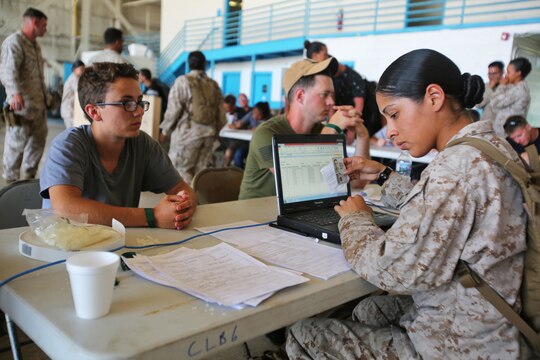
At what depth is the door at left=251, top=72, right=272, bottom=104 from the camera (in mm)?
12109

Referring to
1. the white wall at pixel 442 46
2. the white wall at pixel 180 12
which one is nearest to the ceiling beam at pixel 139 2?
the white wall at pixel 180 12

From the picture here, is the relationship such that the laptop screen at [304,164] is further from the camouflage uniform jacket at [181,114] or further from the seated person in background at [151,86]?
the seated person in background at [151,86]

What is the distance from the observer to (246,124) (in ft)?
25.1

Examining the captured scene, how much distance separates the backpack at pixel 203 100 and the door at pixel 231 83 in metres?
8.56

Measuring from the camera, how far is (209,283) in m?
0.93

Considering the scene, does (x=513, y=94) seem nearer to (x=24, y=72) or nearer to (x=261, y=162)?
(x=261, y=162)

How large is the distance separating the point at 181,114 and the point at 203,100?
0.94ft

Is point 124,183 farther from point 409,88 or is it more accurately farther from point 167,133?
point 167,133

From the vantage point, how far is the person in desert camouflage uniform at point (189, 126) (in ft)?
15.4

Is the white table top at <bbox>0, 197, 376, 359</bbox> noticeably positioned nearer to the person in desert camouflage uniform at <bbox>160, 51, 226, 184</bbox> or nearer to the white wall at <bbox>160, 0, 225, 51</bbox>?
the person in desert camouflage uniform at <bbox>160, 51, 226, 184</bbox>

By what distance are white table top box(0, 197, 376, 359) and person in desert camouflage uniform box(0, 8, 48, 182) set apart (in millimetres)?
3418

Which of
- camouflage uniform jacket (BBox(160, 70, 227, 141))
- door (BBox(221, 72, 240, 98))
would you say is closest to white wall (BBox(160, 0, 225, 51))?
door (BBox(221, 72, 240, 98))

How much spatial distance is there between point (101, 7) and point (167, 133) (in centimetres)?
1418

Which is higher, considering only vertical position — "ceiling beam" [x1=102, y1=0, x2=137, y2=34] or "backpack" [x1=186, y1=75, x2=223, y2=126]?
"ceiling beam" [x1=102, y1=0, x2=137, y2=34]
